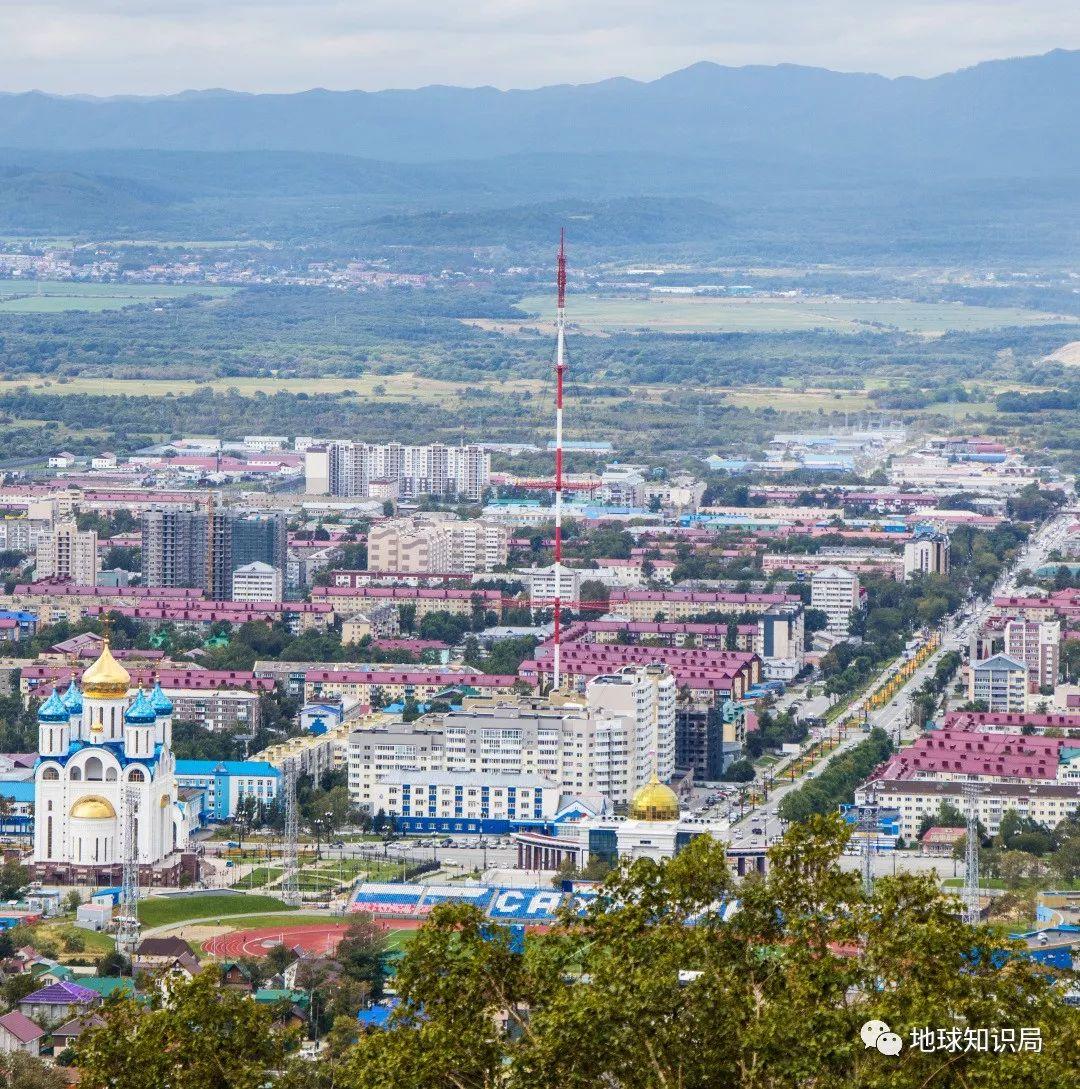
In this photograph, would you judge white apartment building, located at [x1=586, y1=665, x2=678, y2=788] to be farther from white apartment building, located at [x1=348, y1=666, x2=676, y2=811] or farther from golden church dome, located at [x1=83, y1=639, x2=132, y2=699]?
golden church dome, located at [x1=83, y1=639, x2=132, y2=699]

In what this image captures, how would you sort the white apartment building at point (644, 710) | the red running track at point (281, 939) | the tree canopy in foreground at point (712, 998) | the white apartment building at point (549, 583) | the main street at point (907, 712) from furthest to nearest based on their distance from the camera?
the white apartment building at point (549, 583) < the white apartment building at point (644, 710) < the main street at point (907, 712) < the red running track at point (281, 939) < the tree canopy in foreground at point (712, 998)

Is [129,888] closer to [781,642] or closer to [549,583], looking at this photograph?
[781,642]

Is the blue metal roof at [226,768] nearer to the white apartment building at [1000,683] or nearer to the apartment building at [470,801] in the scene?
the apartment building at [470,801]

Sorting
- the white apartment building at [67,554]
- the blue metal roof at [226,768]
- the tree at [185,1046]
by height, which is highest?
the tree at [185,1046]

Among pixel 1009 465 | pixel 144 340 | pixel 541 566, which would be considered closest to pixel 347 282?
pixel 144 340

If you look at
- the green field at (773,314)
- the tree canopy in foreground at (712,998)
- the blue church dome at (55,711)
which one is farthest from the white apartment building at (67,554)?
the green field at (773,314)

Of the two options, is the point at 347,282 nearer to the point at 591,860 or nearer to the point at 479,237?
the point at 479,237
